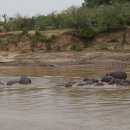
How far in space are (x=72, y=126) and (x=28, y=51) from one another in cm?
3533

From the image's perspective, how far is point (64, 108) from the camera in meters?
14.4

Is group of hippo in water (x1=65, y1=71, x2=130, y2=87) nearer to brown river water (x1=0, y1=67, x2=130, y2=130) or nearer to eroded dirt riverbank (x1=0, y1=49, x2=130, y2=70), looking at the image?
brown river water (x1=0, y1=67, x2=130, y2=130)

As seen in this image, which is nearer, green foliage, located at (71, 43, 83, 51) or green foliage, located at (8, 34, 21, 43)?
green foliage, located at (71, 43, 83, 51)

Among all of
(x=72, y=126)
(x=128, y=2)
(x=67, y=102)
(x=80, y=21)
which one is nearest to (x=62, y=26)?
(x=80, y=21)

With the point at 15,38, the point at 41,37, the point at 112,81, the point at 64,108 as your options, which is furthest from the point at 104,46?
the point at 64,108

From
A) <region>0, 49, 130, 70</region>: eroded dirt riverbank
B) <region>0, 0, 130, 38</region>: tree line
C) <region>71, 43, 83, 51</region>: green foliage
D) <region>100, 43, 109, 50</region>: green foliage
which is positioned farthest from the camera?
<region>0, 0, 130, 38</region>: tree line

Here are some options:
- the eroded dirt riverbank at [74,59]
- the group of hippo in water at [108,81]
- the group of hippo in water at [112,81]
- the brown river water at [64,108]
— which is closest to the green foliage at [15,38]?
the eroded dirt riverbank at [74,59]

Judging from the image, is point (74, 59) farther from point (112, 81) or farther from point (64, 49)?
point (112, 81)

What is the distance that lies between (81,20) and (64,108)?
32494 millimetres

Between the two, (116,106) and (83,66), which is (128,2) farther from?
(116,106)

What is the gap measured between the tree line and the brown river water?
2516 centimetres

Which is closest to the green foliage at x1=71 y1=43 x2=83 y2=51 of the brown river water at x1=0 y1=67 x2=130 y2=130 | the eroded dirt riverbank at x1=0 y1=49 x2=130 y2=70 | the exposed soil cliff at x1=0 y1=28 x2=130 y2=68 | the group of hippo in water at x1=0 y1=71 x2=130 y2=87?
the exposed soil cliff at x1=0 y1=28 x2=130 y2=68

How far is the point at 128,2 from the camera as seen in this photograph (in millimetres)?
50344

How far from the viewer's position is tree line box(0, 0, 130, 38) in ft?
149
